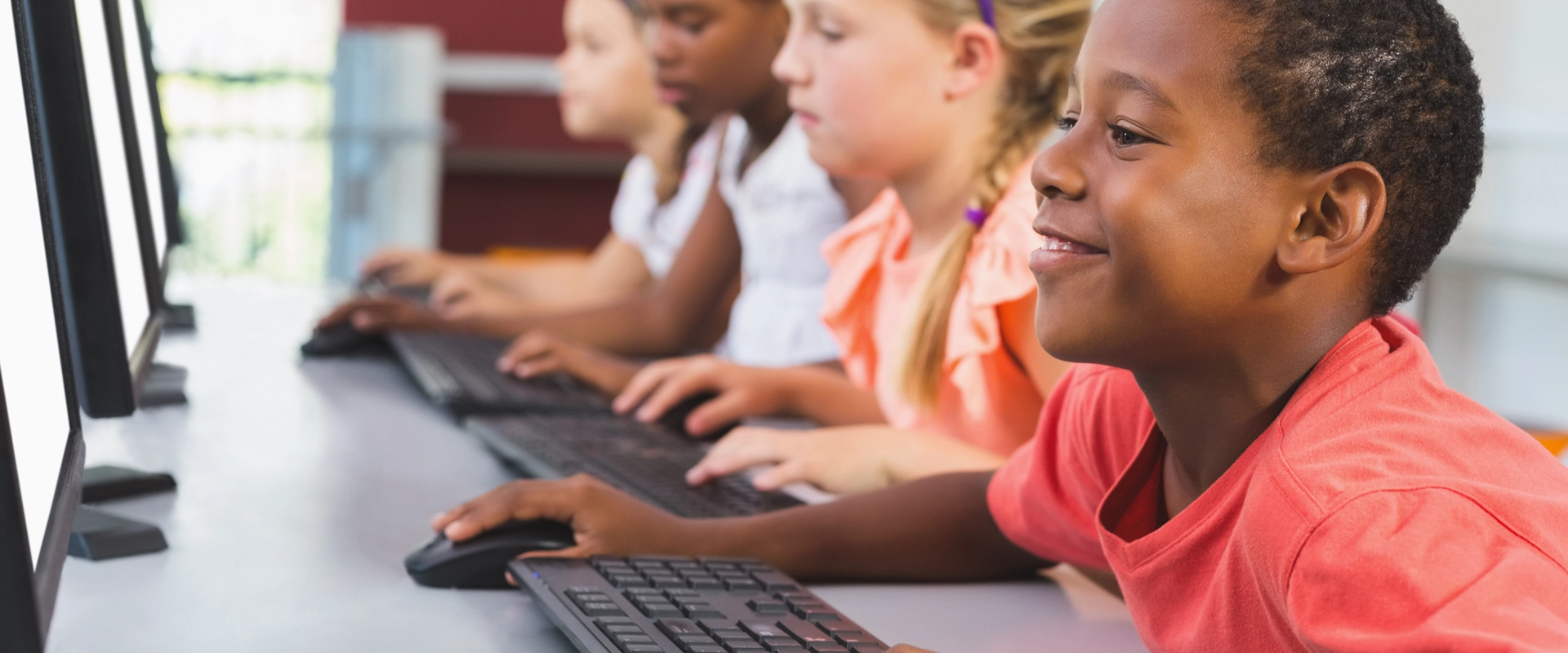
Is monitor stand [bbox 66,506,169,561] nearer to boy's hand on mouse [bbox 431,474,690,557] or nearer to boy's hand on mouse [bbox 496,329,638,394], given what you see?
boy's hand on mouse [bbox 431,474,690,557]

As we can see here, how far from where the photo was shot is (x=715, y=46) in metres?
1.60

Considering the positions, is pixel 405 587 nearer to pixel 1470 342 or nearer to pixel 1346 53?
pixel 1346 53

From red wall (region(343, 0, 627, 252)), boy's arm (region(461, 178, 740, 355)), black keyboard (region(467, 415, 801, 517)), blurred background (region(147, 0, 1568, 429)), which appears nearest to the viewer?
black keyboard (region(467, 415, 801, 517))

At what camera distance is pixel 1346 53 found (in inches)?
21.8

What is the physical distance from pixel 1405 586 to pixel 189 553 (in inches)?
23.6

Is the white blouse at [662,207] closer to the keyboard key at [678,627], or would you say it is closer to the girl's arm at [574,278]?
the girl's arm at [574,278]

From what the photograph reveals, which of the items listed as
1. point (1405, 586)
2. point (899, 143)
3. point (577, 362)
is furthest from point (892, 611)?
point (577, 362)

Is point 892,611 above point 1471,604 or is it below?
below

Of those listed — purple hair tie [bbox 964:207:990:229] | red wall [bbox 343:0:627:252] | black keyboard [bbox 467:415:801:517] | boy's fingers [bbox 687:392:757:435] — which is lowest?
red wall [bbox 343:0:627:252]

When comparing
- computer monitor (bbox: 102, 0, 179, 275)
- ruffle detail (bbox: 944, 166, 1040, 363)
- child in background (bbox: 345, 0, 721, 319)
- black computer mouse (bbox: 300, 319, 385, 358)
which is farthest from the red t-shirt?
child in background (bbox: 345, 0, 721, 319)

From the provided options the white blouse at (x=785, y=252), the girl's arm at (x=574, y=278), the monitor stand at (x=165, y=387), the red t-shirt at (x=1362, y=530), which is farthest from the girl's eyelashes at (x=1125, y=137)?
the girl's arm at (x=574, y=278)

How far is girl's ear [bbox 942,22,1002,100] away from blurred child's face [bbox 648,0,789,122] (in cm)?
44

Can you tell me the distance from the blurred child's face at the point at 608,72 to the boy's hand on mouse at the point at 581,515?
166cm

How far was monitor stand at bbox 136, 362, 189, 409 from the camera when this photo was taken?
1194 millimetres
